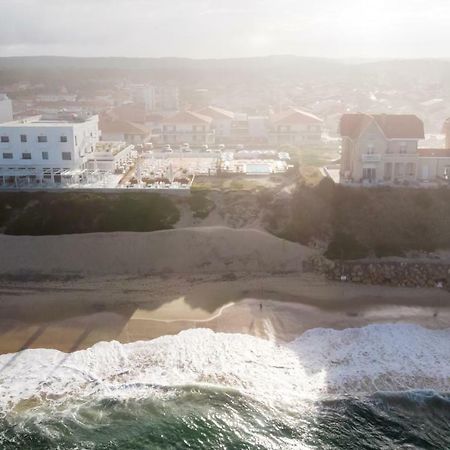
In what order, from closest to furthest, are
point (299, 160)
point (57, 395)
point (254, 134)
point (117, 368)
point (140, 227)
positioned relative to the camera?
point (57, 395), point (117, 368), point (140, 227), point (299, 160), point (254, 134)

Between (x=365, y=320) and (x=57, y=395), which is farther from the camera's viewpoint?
(x=365, y=320)

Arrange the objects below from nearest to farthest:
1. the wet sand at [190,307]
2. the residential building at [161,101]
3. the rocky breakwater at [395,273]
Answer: the wet sand at [190,307], the rocky breakwater at [395,273], the residential building at [161,101]

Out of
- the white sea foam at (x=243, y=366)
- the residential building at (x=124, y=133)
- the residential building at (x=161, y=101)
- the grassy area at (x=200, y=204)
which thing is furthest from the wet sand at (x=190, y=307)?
the residential building at (x=161, y=101)

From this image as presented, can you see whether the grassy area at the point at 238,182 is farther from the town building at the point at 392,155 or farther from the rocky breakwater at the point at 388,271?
the rocky breakwater at the point at 388,271

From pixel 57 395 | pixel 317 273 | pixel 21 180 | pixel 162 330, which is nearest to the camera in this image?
pixel 57 395

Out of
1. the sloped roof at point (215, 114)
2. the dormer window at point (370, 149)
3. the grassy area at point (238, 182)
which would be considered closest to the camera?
the grassy area at point (238, 182)

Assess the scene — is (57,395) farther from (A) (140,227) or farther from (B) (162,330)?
(A) (140,227)

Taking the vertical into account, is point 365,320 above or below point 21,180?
below

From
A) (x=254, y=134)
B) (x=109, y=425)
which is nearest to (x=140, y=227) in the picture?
(x=109, y=425)
